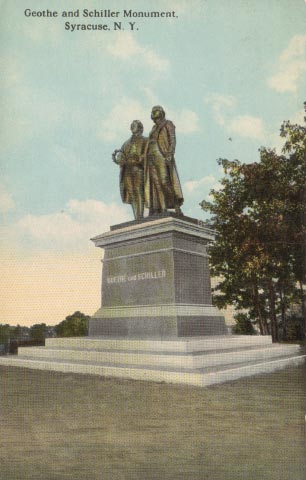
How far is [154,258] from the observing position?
10102 millimetres

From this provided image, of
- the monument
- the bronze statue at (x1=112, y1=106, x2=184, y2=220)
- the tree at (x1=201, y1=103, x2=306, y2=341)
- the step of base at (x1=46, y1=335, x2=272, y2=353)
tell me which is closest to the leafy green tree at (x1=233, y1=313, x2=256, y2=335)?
the tree at (x1=201, y1=103, x2=306, y2=341)

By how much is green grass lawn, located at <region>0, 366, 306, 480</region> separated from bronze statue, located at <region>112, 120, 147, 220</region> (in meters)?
6.22

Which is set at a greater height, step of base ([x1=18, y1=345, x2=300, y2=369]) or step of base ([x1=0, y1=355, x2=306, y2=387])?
step of base ([x1=18, y1=345, x2=300, y2=369])

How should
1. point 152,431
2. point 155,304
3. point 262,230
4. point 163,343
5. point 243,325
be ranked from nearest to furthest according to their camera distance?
point 152,431 → point 163,343 → point 155,304 → point 262,230 → point 243,325

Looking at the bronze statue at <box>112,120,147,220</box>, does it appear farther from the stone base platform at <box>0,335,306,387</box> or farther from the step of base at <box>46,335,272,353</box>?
the stone base platform at <box>0,335,306,387</box>

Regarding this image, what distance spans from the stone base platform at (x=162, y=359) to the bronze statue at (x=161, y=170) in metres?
3.83

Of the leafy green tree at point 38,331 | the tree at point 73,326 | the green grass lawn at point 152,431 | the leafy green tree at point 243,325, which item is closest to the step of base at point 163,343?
the leafy green tree at point 38,331

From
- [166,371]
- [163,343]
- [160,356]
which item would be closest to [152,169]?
[163,343]

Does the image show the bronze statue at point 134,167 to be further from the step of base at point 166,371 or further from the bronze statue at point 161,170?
the step of base at point 166,371

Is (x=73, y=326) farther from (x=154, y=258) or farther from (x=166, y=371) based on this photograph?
(x=166, y=371)

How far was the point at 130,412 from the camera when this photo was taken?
4.89m

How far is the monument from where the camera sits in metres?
7.46

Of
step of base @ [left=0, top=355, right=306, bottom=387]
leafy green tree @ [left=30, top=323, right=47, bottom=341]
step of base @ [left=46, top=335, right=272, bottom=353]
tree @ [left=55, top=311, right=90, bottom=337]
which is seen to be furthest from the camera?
tree @ [left=55, top=311, right=90, bottom=337]

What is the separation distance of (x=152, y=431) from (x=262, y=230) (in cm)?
1137
